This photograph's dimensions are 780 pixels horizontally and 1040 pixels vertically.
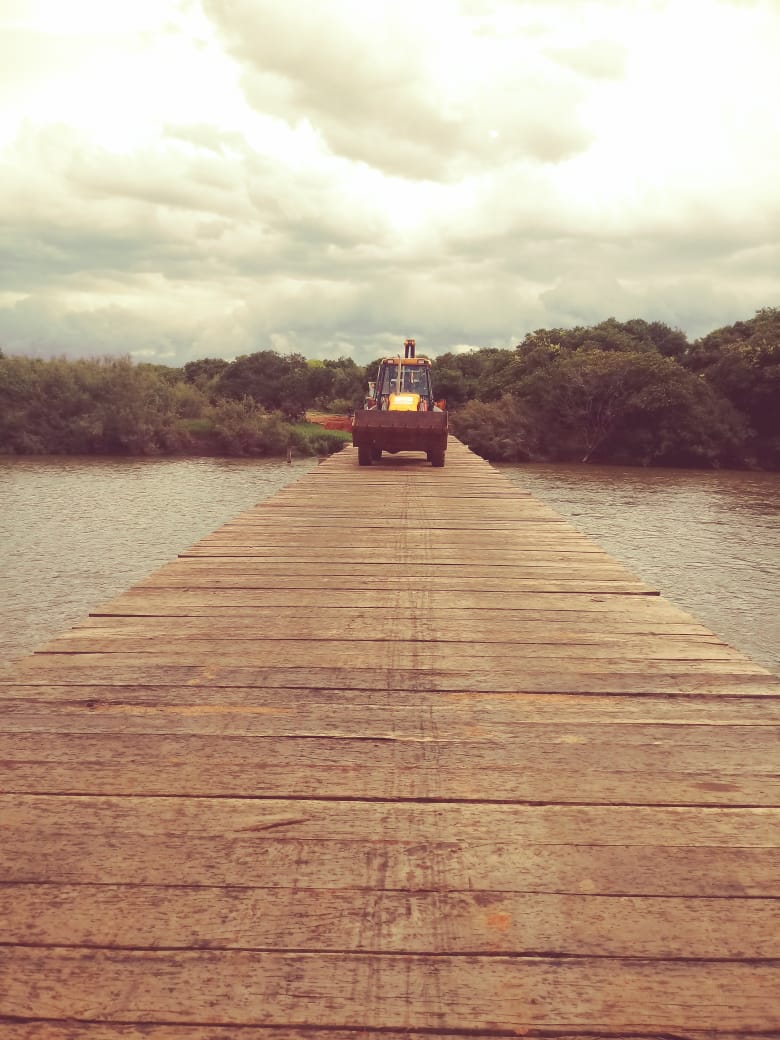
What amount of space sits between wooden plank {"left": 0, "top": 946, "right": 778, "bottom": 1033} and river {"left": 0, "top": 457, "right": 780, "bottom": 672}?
9.72 meters

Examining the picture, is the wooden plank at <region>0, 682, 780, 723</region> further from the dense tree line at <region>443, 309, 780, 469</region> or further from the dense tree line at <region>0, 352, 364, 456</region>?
the dense tree line at <region>0, 352, 364, 456</region>

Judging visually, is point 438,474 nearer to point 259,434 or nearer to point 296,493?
point 296,493

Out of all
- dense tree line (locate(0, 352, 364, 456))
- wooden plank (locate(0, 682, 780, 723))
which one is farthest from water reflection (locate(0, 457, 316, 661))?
wooden plank (locate(0, 682, 780, 723))

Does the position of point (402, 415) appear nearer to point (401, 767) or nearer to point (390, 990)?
point (401, 767)

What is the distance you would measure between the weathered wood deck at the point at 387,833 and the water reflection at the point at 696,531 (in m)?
8.20

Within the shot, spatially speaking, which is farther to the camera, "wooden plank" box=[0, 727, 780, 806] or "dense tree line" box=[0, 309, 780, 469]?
"dense tree line" box=[0, 309, 780, 469]

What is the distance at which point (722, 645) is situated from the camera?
429 cm

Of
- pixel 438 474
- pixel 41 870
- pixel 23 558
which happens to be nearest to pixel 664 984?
pixel 41 870

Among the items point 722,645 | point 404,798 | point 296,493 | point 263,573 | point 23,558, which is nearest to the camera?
point 404,798

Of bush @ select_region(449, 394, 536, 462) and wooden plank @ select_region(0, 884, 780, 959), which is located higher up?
bush @ select_region(449, 394, 536, 462)

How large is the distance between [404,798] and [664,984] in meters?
0.96

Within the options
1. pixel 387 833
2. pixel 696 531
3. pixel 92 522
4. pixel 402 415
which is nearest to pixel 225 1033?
pixel 387 833

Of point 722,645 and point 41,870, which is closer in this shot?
point 41,870

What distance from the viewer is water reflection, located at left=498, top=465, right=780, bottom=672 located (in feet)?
43.8
